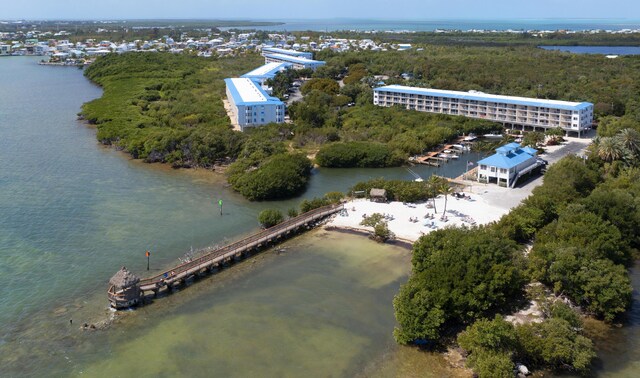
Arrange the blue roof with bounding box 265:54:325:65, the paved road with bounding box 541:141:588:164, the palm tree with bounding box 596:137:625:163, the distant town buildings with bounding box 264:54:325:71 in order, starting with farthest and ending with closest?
1. the blue roof with bounding box 265:54:325:65
2. the distant town buildings with bounding box 264:54:325:71
3. the paved road with bounding box 541:141:588:164
4. the palm tree with bounding box 596:137:625:163

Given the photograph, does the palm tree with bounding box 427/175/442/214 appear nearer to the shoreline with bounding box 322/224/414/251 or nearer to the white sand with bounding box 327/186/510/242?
the white sand with bounding box 327/186/510/242

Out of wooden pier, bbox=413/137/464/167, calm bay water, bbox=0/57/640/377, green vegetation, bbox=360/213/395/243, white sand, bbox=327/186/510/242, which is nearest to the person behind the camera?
calm bay water, bbox=0/57/640/377

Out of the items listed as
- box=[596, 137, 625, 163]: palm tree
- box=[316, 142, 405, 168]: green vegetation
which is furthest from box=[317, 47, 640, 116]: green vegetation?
box=[316, 142, 405, 168]: green vegetation

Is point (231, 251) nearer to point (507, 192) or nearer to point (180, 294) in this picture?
point (180, 294)

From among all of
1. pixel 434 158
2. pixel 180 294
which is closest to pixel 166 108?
pixel 434 158

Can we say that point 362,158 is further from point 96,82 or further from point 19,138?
point 96,82

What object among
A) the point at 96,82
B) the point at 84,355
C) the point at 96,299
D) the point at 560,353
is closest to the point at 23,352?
the point at 84,355

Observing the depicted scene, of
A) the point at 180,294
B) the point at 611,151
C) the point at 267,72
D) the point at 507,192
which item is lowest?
the point at 180,294
